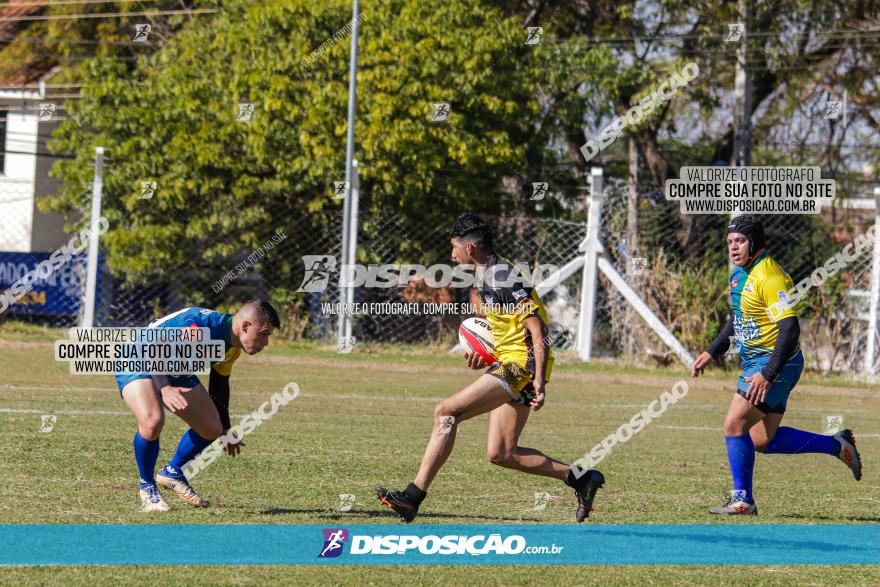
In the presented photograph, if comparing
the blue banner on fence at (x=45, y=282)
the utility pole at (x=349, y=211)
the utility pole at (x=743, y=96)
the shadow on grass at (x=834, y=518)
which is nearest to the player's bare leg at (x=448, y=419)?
the shadow on grass at (x=834, y=518)

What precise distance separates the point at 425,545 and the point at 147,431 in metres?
1.95

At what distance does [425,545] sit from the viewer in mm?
6934

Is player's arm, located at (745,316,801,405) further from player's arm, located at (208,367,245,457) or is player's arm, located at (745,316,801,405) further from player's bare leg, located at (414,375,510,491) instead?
player's arm, located at (208,367,245,457)

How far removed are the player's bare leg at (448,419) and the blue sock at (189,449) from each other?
138 cm

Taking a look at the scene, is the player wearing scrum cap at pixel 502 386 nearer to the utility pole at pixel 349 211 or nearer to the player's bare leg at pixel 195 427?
the player's bare leg at pixel 195 427

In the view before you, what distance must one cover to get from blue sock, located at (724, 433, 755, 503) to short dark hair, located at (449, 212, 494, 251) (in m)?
2.33

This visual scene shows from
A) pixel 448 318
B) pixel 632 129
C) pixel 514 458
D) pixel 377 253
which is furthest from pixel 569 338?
pixel 514 458

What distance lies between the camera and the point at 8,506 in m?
7.49

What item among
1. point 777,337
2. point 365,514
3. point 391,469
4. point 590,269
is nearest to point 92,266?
point 590,269

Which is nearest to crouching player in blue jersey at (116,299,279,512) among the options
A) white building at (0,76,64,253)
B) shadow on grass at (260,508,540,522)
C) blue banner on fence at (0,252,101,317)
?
shadow on grass at (260,508,540,522)

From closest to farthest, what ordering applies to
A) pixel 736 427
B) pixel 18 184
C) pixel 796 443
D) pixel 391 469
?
pixel 736 427, pixel 796 443, pixel 391 469, pixel 18 184

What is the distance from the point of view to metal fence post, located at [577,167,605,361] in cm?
1962

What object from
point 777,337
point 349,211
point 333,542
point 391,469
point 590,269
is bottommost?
point 391,469

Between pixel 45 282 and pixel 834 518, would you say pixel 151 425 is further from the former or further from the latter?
pixel 45 282
